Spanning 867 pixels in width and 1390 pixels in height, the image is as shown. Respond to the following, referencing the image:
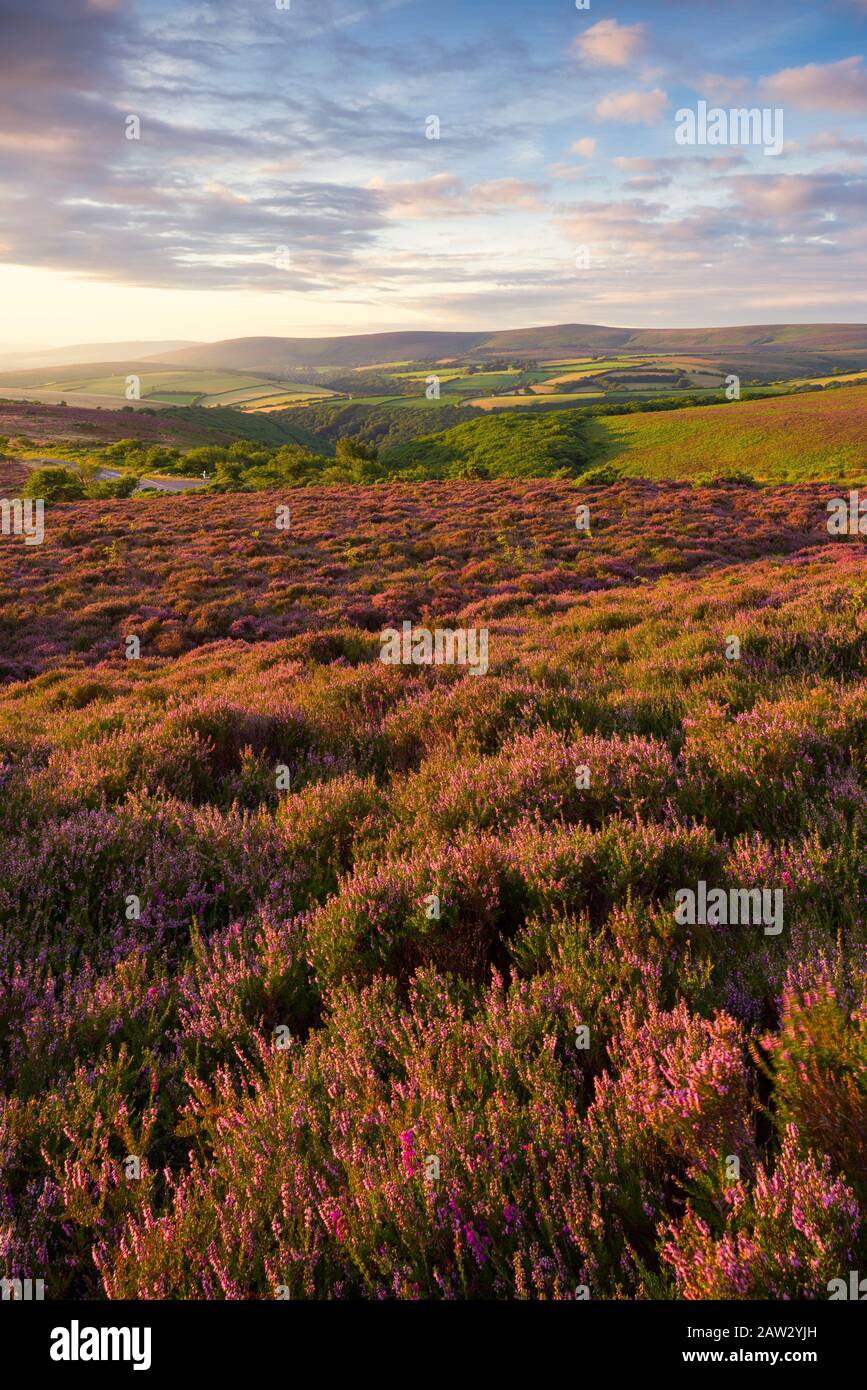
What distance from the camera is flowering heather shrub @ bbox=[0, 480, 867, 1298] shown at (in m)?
1.82

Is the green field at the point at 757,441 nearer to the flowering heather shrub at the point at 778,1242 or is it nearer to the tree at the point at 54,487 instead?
the tree at the point at 54,487

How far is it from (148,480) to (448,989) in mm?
60300

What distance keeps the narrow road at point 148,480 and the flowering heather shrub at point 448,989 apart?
47167 mm

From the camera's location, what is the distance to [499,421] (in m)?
107

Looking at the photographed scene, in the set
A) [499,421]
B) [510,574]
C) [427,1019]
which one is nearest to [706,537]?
[510,574]

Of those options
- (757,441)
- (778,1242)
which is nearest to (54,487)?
(778,1242)

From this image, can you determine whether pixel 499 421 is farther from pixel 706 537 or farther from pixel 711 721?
pixel 711 721

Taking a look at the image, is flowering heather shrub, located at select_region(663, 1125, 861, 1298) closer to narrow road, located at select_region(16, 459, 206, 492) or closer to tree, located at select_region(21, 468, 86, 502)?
tree, located at select_region(21, 468, 86, 502)

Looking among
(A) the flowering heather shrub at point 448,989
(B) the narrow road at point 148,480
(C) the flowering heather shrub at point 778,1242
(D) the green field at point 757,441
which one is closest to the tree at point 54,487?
(B) the narrow road at point 148,480

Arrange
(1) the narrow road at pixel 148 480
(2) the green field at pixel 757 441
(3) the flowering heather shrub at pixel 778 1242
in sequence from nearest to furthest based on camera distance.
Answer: (3) the flowering heather shrub at pixel 778 1242, (1) the narrow road at pixel 148 480, (2) the green field at pixel 757 441

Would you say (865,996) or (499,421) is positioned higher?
(499,421)

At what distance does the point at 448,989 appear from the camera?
2852 millimetres

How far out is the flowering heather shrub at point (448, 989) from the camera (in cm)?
182
